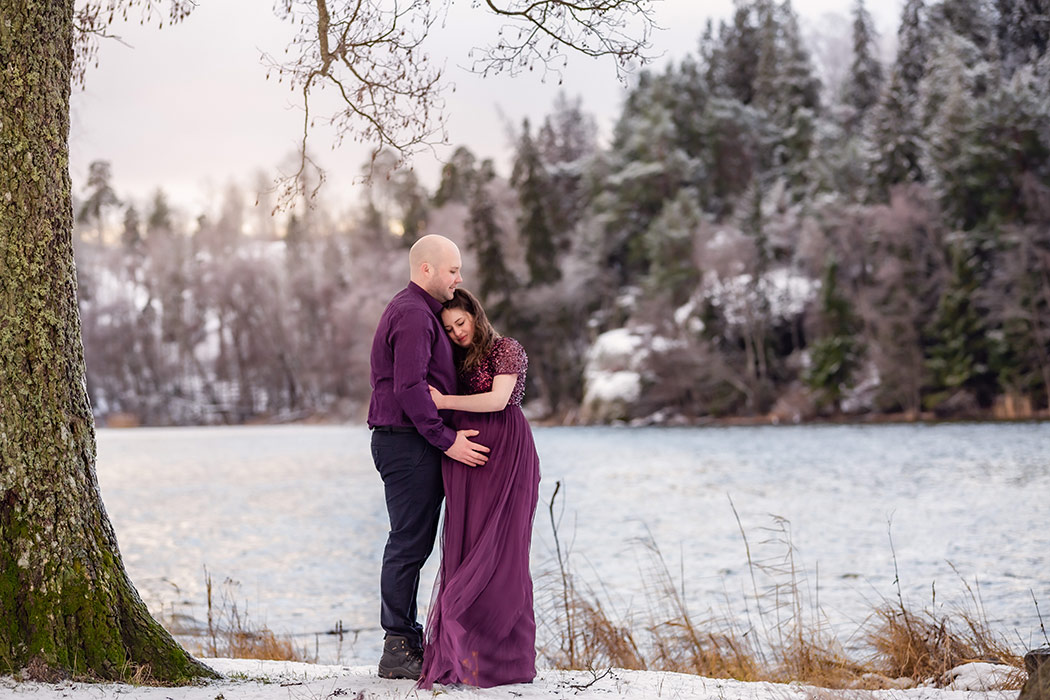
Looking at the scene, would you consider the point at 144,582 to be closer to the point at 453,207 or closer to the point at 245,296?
the point at 453,207

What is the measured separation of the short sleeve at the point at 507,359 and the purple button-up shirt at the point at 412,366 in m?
0.22

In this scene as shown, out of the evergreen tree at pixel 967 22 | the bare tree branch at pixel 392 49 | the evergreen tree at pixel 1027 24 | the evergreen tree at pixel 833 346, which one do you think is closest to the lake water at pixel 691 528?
the bare tree branch at pixel 392 49

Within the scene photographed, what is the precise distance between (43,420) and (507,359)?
201cm

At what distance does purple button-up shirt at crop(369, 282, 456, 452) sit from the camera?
14.7 feet

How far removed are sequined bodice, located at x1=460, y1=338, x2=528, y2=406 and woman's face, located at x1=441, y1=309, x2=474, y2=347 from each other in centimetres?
14

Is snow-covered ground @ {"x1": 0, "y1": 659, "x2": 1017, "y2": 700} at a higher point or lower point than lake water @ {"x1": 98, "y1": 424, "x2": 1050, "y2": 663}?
higher

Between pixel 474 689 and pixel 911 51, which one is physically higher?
pixel 911 51

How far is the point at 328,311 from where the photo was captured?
74375mm

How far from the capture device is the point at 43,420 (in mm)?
4102

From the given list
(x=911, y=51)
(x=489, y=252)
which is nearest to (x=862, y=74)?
(x=911, y=51)

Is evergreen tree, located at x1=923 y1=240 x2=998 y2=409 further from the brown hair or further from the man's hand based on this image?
the man's hand

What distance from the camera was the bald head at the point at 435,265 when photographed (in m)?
4.72

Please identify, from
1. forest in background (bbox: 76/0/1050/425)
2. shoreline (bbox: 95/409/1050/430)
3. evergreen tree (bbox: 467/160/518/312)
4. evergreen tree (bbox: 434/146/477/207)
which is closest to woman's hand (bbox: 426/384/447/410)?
forest in background (bbox: 76/0/1050/425)

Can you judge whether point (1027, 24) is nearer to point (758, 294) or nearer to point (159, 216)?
point (758, 294)
